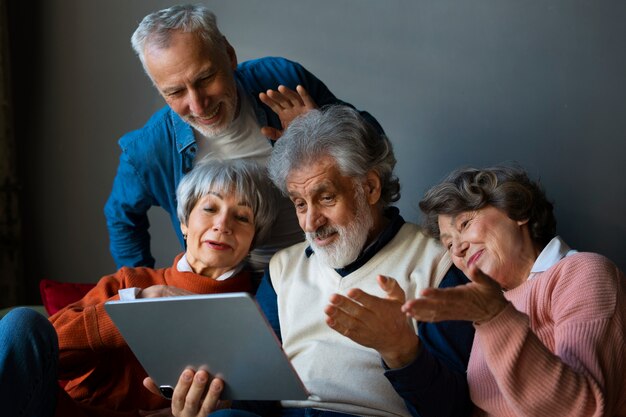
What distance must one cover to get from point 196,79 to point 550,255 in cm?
111

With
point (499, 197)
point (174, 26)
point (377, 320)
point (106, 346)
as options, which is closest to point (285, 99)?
point (174, 26)

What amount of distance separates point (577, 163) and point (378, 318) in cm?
129

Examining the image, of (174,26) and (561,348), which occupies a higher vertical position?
(174,26)

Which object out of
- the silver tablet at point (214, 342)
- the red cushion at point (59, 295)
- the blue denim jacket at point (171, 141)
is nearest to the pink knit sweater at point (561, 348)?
the silver tablet at point (214, 342)

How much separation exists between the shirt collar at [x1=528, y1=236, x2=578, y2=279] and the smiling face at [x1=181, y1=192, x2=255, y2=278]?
830mm

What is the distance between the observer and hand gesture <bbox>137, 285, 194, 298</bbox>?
7.50 feet

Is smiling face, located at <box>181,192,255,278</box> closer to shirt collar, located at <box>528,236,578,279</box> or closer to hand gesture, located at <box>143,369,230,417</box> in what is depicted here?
hand gesture, located at <box>143,369,230,417</box>

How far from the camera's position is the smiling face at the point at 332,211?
2.16 meters

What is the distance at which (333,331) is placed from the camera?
2.13 m

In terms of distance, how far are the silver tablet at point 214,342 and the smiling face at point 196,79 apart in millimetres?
786

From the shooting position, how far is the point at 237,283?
8.06ft

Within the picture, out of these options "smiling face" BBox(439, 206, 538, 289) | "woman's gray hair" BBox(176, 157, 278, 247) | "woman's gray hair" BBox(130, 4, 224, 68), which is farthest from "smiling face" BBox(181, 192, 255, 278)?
"smiling face" BBox(439, 206, 538, 289)

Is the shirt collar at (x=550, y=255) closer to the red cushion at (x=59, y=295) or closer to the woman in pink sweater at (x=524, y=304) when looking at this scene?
the woman in pink sweater at (x=524, y=304)

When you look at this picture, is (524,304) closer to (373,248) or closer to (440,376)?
(440,376)
